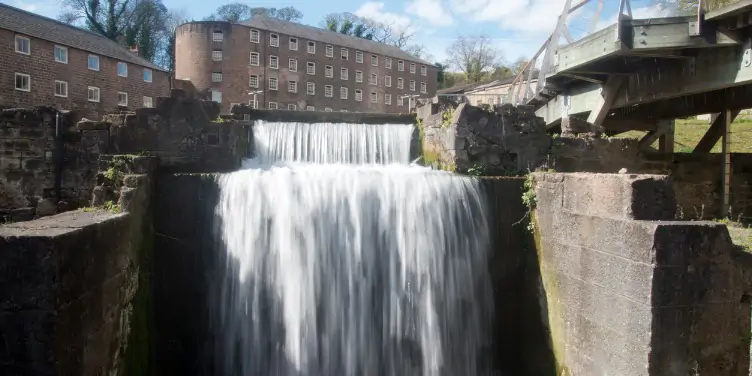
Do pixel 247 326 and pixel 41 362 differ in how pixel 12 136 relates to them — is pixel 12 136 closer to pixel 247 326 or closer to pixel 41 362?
pixel 247 326

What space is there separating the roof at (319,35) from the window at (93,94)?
1527 centimetres

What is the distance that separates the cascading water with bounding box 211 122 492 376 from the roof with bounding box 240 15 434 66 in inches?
1458

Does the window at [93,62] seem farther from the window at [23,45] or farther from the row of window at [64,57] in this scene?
the window at [23,45]

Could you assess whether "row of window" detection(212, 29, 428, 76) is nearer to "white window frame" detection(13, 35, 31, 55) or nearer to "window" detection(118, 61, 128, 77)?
"window" detection(118, 61, 128, 77)

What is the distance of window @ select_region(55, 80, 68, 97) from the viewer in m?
26.4

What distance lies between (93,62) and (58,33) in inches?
87.9

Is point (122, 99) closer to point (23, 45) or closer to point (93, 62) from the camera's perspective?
point (93, 62)

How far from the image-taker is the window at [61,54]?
87.0ft

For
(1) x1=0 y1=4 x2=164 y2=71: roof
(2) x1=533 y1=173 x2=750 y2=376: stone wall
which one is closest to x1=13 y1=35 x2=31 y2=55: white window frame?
(1) x1=0 y1=4 x2=164 y2=71: roof

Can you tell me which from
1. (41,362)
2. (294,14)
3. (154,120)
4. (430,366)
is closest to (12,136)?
(154,120)

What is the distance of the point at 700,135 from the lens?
24.0m

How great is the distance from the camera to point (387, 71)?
4856cm

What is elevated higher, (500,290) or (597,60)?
(597,60)

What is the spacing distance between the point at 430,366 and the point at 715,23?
706cm
